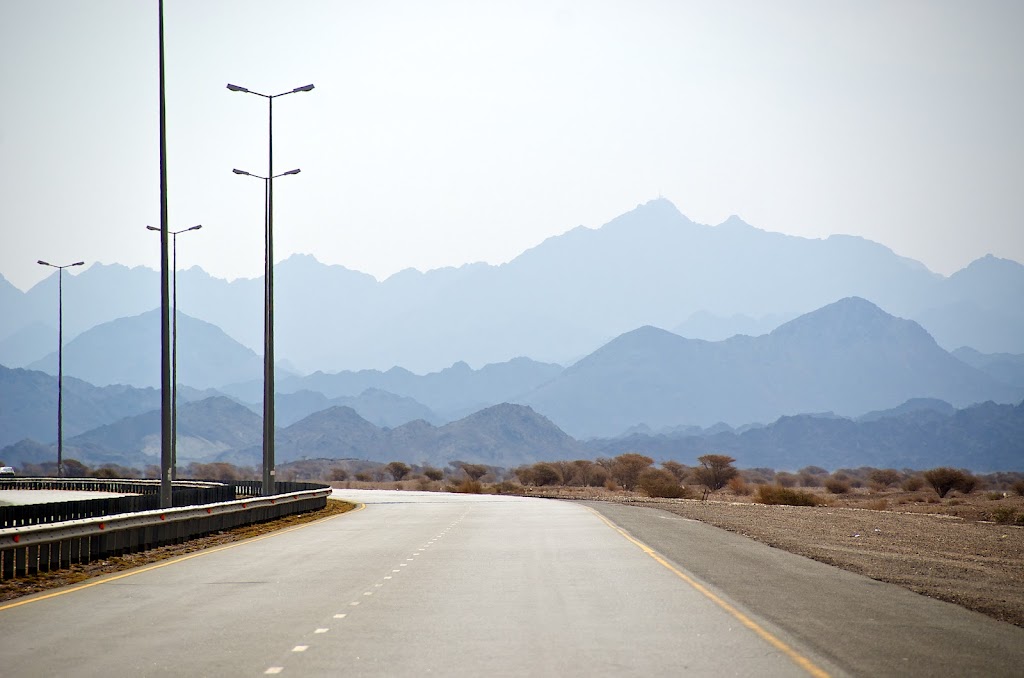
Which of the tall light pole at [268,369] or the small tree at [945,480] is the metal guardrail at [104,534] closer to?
the tall light pole at [268,369]

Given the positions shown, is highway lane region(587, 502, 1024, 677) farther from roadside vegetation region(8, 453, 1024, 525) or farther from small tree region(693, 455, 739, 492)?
small tree region(693, 455, 739, 492)

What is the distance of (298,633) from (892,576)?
10581 millimetres

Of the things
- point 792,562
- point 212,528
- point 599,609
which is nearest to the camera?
point 599,609

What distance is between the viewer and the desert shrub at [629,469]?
354 feet

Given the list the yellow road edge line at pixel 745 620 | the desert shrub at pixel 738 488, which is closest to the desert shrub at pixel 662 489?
the desert shrub at pixel 738 488

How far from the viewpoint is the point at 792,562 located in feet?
74.1

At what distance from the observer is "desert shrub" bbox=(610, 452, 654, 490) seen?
4245 inches

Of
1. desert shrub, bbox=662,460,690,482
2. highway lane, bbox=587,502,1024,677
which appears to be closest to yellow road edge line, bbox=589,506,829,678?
highway lane, bbox=587,502,1024,677

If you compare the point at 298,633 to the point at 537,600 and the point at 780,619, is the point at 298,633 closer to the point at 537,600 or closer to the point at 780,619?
the point at 537,600

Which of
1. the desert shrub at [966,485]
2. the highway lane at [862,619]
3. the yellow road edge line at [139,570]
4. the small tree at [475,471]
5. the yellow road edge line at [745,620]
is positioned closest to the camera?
the yellow road edge line at [745,620]

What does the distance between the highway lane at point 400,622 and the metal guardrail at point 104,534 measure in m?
1.51

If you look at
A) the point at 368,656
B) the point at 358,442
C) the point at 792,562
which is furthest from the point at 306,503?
the point at 358,442

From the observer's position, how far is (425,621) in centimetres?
1393

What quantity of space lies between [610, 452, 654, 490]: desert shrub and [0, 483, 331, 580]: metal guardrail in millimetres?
74277
